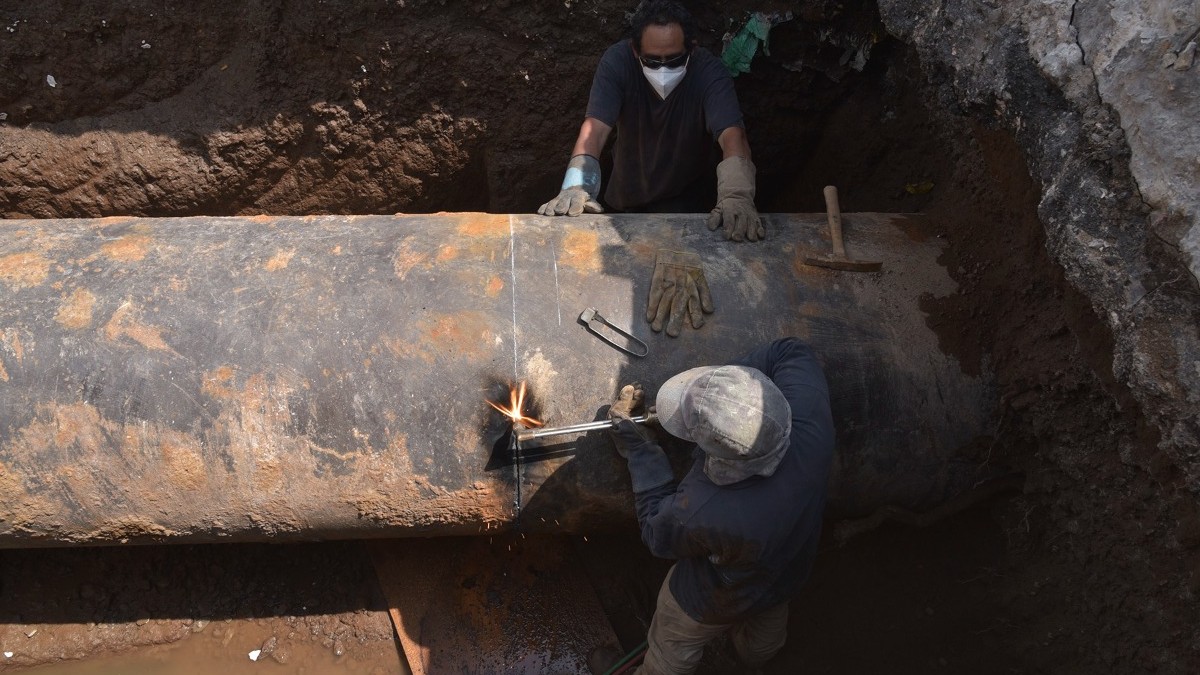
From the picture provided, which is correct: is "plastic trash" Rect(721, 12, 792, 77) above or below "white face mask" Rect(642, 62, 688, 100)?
above

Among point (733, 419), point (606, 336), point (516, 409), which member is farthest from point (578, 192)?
point (733, 419)

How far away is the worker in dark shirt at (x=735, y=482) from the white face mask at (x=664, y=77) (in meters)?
1.59

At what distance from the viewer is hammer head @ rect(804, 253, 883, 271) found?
291 cm

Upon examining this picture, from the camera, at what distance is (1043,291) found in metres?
2.69

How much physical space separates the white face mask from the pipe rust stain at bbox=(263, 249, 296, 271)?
5.89 feet

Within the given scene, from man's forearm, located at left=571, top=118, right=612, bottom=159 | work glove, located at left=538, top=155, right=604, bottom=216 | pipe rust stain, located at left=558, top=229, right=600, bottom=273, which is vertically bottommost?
pipe rust stain, located at left=558, top=229, right=600, bottom=273

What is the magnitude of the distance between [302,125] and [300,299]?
214cm

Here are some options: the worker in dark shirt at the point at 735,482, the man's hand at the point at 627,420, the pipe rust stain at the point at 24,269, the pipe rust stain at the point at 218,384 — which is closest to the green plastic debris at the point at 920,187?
the worker in dark shirt at the point at 735,482

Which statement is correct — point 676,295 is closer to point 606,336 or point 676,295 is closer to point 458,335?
point 606,336

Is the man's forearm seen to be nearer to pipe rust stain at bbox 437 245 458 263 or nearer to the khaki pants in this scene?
pipe rust stain at bbox 437 245 458 263

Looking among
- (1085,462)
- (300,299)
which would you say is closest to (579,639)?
(300,299)

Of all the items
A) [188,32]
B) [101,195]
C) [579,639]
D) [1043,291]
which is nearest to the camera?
[1043,291]

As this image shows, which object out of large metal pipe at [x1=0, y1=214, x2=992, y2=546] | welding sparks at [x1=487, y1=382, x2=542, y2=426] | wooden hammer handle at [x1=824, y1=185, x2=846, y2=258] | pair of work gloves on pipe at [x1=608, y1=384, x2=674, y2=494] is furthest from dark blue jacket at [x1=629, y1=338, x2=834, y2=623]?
wooden hammer handle at [x1=824, y1=185, x2=846, y2=258]

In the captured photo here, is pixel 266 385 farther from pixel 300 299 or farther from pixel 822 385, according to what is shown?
pixel 822 385
